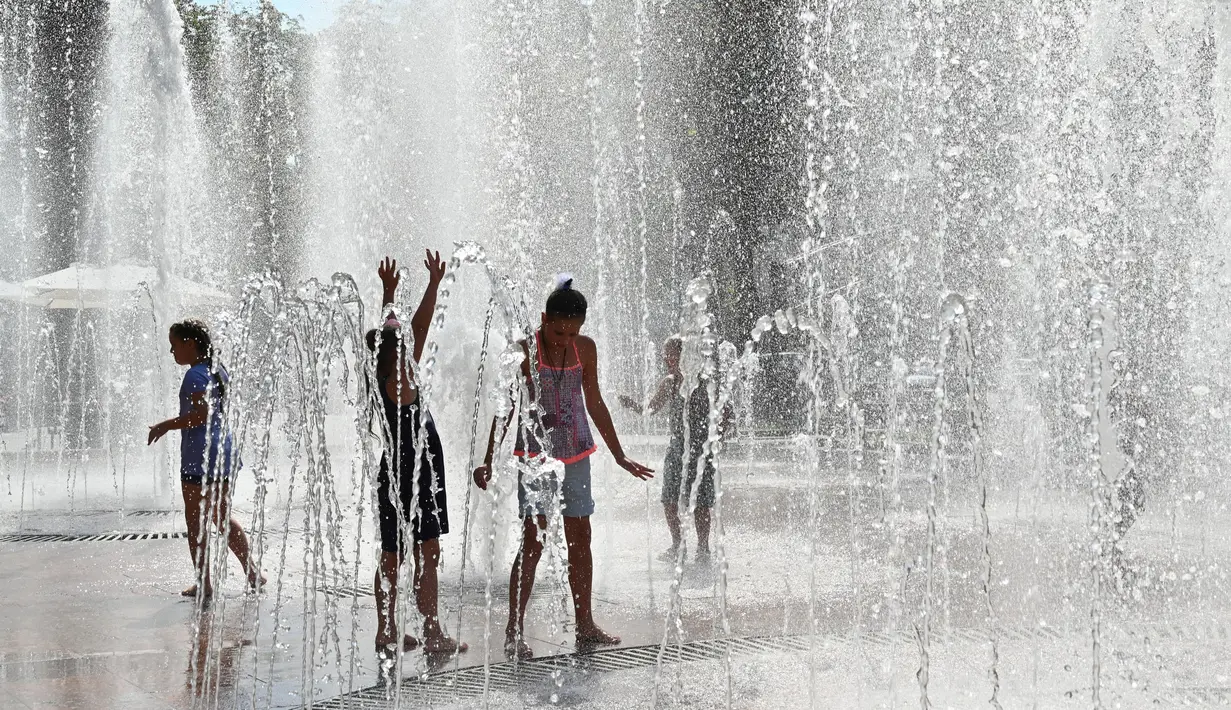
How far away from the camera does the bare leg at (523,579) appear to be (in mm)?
4676

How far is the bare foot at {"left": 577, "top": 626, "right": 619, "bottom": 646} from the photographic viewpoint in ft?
15.4

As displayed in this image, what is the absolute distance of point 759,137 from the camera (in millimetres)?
19594

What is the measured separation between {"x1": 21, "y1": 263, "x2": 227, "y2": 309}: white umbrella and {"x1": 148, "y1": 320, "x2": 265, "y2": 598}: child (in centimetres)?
1081

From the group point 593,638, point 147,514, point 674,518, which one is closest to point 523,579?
point 593,638

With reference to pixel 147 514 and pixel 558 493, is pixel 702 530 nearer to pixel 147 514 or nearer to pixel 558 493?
pixel 558 493

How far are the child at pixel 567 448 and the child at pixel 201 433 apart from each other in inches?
60.4

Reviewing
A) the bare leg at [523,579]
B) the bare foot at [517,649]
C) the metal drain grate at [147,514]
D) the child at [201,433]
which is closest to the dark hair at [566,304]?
the bare leg at [523,579]

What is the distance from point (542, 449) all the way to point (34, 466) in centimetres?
988

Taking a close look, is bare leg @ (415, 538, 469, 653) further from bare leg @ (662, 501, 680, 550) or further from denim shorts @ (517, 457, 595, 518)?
bare leg @ (662, 501, 680, 550)

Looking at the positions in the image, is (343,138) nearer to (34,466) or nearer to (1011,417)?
(34,466)

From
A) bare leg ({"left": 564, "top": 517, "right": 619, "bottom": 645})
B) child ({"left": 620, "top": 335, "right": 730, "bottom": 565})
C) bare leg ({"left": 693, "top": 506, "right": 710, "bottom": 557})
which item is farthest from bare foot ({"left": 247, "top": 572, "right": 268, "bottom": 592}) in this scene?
bare leg ({"left": 693, "top": 506, "right": 710, "bottom": 557})

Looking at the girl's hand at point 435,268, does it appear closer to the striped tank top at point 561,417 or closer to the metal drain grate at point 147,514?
the striped tank top at point 561,417

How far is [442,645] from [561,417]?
0.92 m

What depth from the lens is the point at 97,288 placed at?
17031 millimetres
